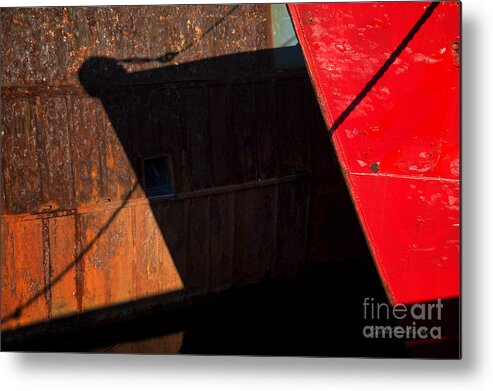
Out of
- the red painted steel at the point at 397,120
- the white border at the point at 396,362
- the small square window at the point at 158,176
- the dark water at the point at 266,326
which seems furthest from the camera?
the small square window at the point at 158,176

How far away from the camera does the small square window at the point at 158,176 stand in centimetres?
409

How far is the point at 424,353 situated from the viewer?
3480 mm

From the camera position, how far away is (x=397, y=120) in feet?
10.7

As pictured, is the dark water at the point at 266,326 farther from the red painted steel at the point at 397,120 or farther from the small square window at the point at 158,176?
the small square window at the point at 158,176

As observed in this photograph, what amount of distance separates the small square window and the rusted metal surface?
35 mm

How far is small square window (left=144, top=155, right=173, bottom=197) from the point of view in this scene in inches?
161

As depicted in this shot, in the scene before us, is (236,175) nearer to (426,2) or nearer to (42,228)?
(42,228)

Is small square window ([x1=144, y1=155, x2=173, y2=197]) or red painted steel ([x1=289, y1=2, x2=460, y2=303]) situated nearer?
red painted steel ([x1=289, y1=2, x2=460, y2=303])

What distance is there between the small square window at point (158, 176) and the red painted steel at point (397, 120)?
120 centimetres

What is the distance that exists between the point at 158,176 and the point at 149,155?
0.13m

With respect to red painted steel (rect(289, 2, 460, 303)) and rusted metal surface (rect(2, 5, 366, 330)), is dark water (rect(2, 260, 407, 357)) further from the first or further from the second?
red painted steel (rect(289, 2, 460, 303))

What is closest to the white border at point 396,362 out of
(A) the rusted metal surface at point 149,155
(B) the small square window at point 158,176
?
(A) the rusted metal surface at point 149,155

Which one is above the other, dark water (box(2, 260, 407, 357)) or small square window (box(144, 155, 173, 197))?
small square window (box(144, 155, 173, 197))

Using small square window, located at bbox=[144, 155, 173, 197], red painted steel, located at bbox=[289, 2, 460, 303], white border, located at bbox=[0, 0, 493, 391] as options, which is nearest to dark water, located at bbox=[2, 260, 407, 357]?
white border, located at bbox=[0, 0, 493, 391]
